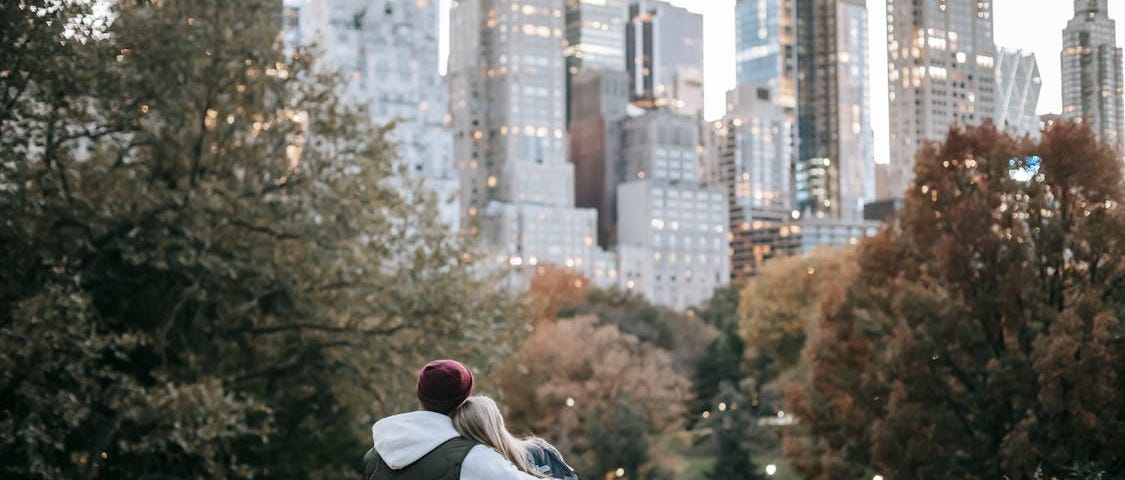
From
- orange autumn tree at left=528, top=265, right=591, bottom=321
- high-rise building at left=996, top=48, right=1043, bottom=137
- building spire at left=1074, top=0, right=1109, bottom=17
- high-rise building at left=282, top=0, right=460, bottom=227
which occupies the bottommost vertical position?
orange autumn tree at left=528, top=265, right=591, bottom=321

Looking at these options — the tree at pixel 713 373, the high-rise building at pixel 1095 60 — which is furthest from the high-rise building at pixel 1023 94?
the tree at pixel 713 373

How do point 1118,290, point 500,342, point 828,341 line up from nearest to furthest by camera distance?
point 1118,290 < point 500,342 < point 828,341

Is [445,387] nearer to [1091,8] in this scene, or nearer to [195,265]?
[195,265]

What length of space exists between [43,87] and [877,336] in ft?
51.7

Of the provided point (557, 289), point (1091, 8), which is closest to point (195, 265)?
point (1091, 8)

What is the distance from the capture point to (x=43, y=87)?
20.1 meters

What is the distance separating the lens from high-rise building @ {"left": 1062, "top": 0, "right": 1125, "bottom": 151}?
139 ft

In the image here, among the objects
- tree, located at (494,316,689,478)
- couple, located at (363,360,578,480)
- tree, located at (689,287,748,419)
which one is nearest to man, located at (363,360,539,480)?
couple, located at (363,360,578,480)

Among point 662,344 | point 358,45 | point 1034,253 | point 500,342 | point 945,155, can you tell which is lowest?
point 662,344

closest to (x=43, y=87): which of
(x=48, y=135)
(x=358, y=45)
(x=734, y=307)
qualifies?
(x=48, y=135)

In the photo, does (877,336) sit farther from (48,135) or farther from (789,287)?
(789,287)

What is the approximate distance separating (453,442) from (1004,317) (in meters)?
20.2

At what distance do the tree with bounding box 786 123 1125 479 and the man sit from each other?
16.5 metres

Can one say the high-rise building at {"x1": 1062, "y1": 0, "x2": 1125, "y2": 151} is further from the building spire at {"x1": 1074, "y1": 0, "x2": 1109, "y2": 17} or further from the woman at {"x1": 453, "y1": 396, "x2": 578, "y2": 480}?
the woman at {"x1": 453, "y1": 396, "x2": 578, "y2": 480}
